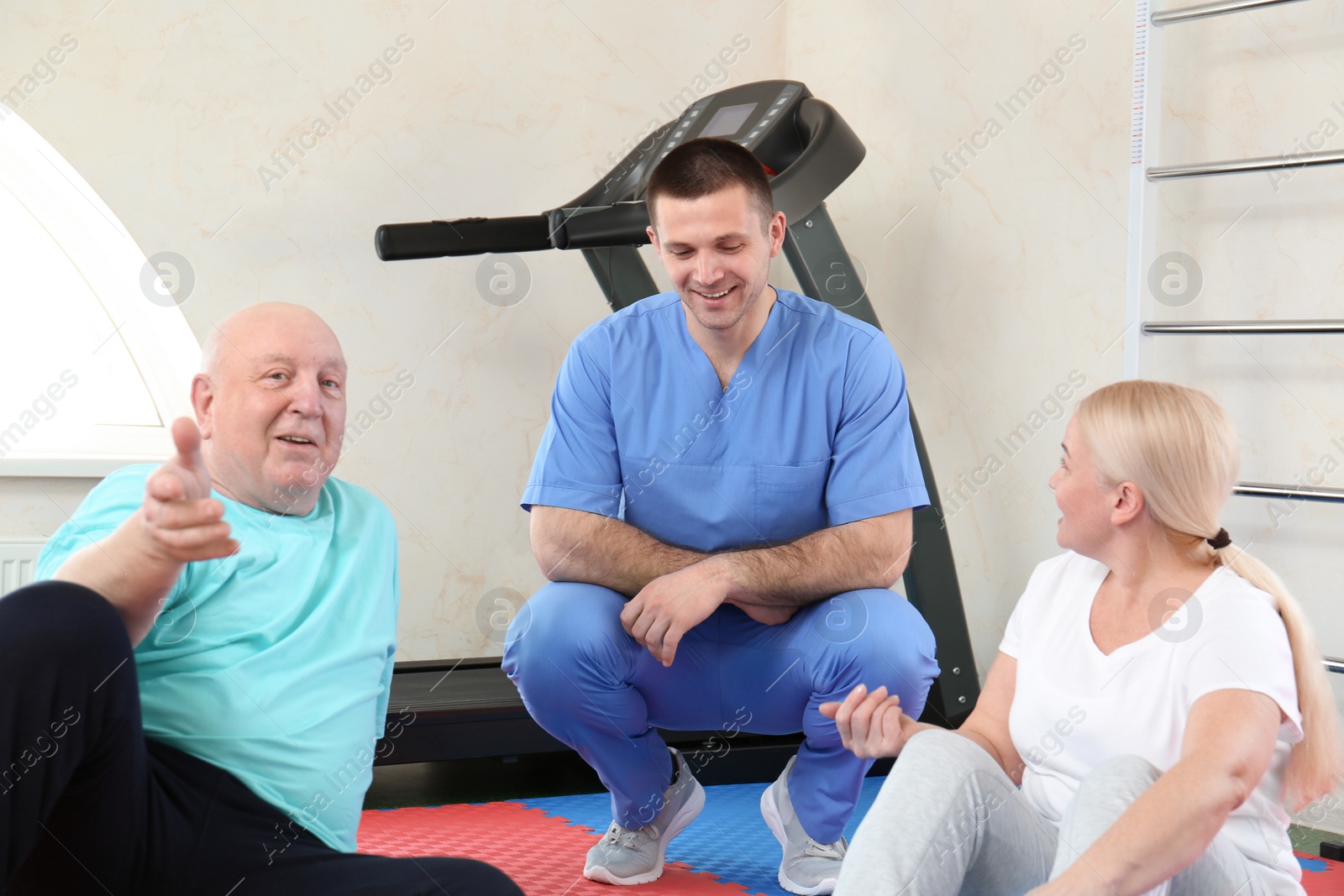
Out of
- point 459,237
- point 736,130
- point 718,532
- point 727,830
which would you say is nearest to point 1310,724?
point 718,532

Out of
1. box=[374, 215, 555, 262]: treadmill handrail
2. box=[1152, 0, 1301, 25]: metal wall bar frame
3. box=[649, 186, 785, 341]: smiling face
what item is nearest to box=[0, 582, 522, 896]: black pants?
box=[649, 186, 785, 341]: smiling face

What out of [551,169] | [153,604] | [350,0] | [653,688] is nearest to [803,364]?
[653,688]

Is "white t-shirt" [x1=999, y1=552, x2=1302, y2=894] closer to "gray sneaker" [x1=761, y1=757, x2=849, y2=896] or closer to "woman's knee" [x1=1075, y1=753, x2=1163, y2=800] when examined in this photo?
"woman's knee" [x1=1075, y1=753, x2=1163, y2=800]

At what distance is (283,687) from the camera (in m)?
1.12

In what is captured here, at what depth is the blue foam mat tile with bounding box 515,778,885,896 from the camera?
5.98 ft

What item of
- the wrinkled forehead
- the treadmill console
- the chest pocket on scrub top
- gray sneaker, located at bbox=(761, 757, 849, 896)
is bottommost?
gray sneaker, located at bbox=(761, 757, 849, 896)

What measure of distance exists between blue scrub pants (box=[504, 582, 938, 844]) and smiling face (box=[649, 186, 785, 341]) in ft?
1.55

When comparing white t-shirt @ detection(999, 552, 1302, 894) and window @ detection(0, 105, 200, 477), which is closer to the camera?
white t-shirt @ detection(999, 552, 1302, 894)

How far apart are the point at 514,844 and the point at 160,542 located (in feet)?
3.82

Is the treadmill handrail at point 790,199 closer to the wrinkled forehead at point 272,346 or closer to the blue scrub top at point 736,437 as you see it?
the blue scrub top at point 736,437

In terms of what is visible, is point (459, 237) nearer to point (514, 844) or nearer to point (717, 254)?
point (717, 254)

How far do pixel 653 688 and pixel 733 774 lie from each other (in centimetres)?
63

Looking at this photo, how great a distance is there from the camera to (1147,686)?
1142mm

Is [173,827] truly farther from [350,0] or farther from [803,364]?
[350,0]
